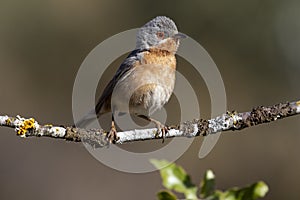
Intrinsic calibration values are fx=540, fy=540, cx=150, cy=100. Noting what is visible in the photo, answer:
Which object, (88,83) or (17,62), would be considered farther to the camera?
(17,62)

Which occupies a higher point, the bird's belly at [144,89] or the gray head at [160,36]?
the gray head at [160,36]

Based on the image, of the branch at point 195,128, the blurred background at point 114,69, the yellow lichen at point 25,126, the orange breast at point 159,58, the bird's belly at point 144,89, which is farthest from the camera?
the blurred background at point 114,69

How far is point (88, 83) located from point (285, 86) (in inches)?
190

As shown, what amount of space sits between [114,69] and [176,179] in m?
9.90

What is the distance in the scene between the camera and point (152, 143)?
10.7 m

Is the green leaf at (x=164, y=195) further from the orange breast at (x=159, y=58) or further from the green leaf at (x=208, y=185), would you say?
the orange breast at (x=159, y=58)

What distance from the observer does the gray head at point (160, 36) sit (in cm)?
580

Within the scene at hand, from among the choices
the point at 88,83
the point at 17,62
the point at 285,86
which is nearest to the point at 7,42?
the point at 17,62

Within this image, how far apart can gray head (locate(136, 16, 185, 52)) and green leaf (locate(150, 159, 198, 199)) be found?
159 inches

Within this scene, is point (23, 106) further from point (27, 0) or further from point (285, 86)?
point (285, 86)

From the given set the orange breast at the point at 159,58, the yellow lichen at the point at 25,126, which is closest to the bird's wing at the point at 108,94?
the orange breast at the point at 159,58

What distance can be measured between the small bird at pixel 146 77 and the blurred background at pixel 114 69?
3.78 metres

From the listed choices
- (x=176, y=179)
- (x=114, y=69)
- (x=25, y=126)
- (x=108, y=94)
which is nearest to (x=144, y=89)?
(x=108, y=94)

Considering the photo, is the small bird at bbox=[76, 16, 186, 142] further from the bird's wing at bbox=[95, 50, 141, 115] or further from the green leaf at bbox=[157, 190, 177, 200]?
the green leaf at bbox=[157, 190, 177, 200]
